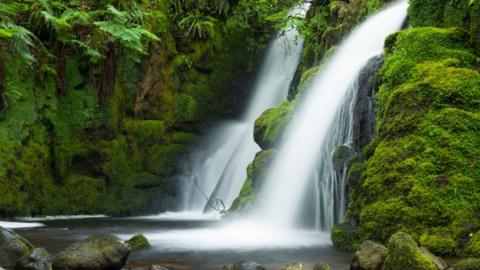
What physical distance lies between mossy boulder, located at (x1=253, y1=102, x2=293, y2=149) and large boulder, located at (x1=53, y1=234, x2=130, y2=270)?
5482mm

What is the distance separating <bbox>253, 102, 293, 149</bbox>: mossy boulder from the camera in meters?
10.4

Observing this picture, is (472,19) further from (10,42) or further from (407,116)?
(10,42)

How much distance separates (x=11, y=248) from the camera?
5484 millimetres

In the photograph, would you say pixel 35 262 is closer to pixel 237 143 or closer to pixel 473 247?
pixel 473 247

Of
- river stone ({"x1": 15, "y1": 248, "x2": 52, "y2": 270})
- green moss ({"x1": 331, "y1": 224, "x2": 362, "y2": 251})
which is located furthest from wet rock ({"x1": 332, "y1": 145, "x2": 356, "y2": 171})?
river stone ({"x1": 15, "y1": 248, "x2": 52, "y2": 270})

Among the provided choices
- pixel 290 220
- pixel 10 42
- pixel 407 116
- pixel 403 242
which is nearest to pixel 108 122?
pixel 10 42

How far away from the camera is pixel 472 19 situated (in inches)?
291

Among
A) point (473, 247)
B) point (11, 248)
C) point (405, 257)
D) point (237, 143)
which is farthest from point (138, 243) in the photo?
point (237, 143)

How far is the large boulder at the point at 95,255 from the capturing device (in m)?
4.97

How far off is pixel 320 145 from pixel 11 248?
4.88 m

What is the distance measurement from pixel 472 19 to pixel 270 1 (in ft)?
29.7

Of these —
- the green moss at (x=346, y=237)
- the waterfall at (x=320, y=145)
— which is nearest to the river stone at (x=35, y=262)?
the green moss at (x=346, y=237)

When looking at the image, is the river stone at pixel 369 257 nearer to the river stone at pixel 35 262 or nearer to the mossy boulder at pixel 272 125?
the river stone at pixel 35 262

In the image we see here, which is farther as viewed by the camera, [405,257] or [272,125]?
[272,125]
